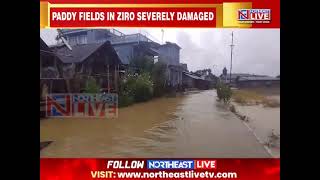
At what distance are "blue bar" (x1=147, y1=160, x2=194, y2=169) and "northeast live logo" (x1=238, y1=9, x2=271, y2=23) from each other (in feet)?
4.27

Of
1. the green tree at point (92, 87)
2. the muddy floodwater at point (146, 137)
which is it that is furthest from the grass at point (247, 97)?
the green tree at point (92, 87)

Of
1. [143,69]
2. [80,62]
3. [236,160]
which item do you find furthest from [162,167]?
[80,62]

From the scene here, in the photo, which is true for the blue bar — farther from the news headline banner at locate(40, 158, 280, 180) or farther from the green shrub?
the green shrub

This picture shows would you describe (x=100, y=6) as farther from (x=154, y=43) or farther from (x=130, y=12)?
(x=154, y=43)

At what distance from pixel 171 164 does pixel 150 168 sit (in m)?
0.18

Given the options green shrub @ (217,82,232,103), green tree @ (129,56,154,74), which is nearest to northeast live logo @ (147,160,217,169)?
green shrub @ (217,82,232,103)

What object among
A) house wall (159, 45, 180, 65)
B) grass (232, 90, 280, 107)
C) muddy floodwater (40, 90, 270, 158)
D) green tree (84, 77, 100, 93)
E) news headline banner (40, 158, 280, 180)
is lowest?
news headline banner (40, 158, 280, 180)

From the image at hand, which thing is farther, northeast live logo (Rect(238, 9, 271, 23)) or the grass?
the grass

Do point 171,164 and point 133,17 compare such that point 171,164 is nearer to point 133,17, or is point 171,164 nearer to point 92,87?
point 92,87

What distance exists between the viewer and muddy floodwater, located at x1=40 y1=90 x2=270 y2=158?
3320 millimetres

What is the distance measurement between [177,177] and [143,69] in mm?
991

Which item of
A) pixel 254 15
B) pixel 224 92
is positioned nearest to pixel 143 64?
pixel 224 92

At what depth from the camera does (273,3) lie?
326cm

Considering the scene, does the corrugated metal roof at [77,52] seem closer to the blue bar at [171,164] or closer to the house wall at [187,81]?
the house wall at [187,81]
